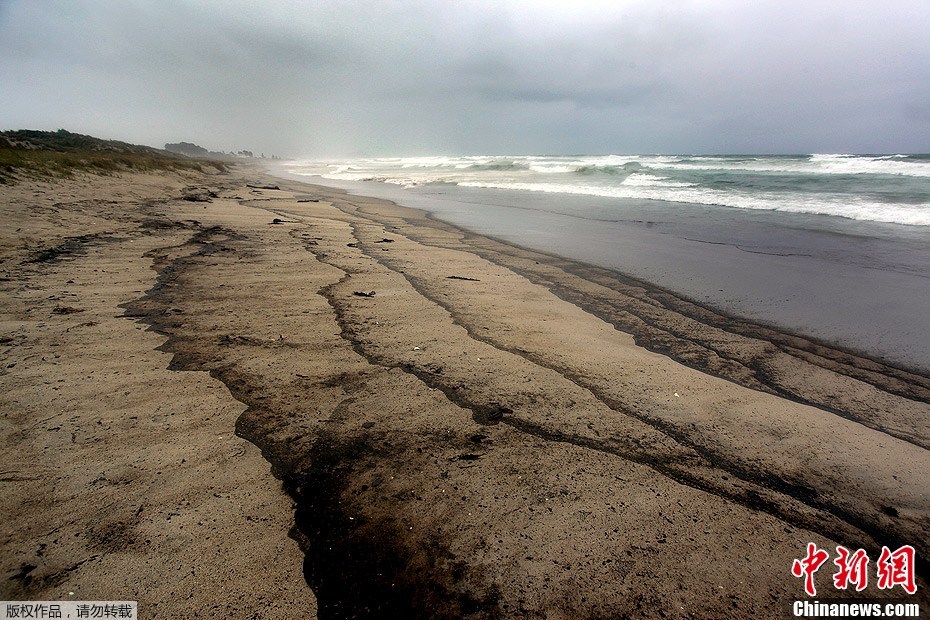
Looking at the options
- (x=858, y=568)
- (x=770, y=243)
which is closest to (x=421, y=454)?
(x=858, y=568)

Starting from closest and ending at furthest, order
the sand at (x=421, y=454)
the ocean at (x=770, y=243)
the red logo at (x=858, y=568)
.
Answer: the sand at (x=421, y=454) → the red logo at (x=858, y=568) → the ocean at (x=770, y=243)

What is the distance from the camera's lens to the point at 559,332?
375 centimetres

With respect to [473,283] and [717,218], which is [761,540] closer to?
[473,283]

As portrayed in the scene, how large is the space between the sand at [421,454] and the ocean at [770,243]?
1.03 meters

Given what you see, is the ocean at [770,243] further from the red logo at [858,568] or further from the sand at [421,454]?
the red logo at [858,568]

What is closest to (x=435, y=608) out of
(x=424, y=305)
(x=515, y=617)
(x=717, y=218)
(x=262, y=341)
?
(x=515, y=617)

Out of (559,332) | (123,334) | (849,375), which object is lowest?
(849,375)

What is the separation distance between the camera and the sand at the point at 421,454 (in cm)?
149

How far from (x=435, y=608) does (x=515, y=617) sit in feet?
0.86

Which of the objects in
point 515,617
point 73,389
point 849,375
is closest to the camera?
point 515,617

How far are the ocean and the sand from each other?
1029 millimetres

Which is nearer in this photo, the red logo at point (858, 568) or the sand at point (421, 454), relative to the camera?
the sand at point (421, 454)

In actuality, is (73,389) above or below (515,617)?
above

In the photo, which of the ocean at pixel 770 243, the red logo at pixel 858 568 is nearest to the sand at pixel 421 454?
the red logo at pixel 858 568
